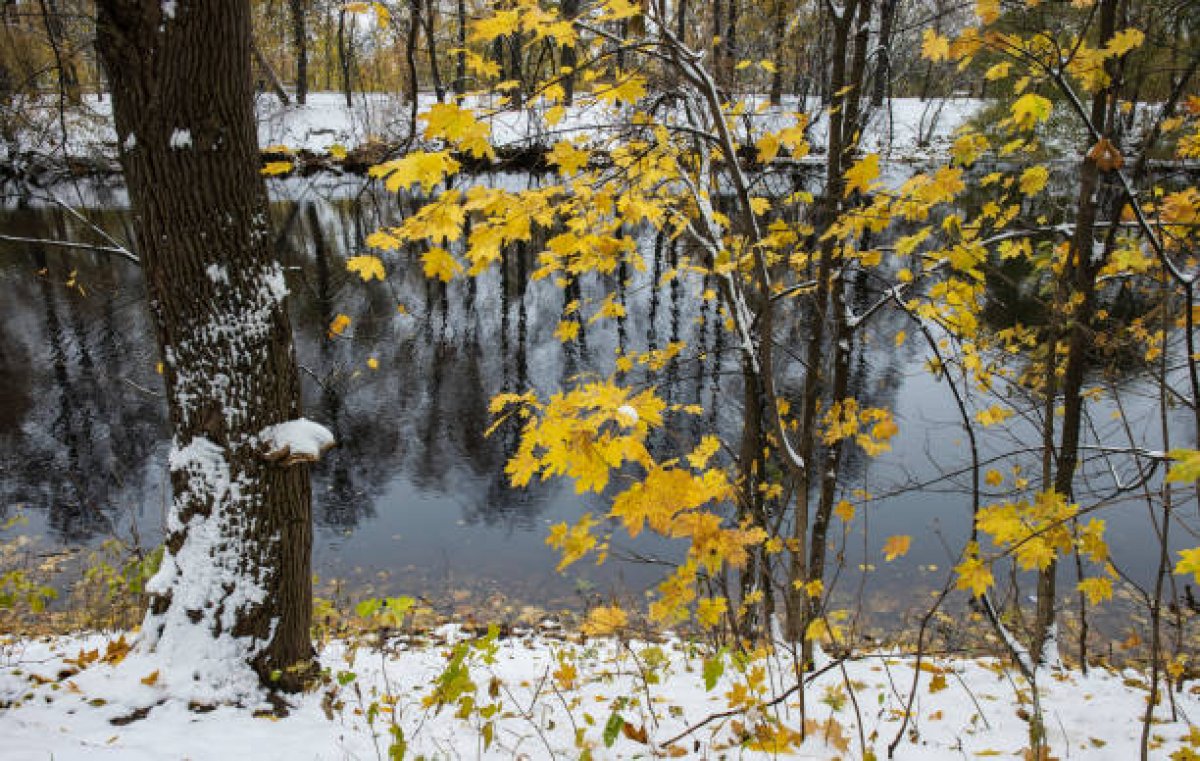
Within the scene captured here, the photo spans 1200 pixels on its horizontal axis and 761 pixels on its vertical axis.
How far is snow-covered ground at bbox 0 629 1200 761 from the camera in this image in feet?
9.33

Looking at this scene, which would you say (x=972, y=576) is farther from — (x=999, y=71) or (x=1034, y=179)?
(x=999, y=71)

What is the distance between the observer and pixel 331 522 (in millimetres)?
8469

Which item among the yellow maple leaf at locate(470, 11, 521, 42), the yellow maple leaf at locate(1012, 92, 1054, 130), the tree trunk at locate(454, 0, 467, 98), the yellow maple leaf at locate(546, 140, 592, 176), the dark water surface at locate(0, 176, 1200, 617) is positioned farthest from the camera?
the dark water surface at locate(0, 176, 1200, 617)

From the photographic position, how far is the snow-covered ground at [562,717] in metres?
2.84

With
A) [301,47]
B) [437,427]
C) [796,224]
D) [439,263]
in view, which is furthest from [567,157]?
[301,47]

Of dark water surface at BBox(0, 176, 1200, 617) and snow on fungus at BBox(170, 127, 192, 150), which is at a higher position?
snow on fungus at BBox(170, 127, 192, 150)

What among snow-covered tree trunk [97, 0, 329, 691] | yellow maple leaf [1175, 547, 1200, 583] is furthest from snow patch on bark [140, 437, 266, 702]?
yellow maple leaf [1175, 547, 1200, 583]

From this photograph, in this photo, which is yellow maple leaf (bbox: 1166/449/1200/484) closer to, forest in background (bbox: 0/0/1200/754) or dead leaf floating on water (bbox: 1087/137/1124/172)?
forest in background (bbox: 0/0/1200/754)

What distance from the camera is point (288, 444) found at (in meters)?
3.11

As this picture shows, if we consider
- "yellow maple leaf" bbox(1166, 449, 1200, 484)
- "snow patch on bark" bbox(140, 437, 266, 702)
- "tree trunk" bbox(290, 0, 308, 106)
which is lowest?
"snow patch on bark" bbox(140, 437, 266, 702)

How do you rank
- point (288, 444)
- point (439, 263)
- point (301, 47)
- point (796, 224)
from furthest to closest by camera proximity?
point (301, 47) → point (796, 224) → point (439, 263) → point (288, 444)

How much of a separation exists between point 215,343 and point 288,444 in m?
0.55

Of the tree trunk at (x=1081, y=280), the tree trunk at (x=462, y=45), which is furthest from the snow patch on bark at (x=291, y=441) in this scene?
the tree trunk at (x=1081, y=280)

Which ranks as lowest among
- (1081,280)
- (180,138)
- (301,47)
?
(1081,280)
